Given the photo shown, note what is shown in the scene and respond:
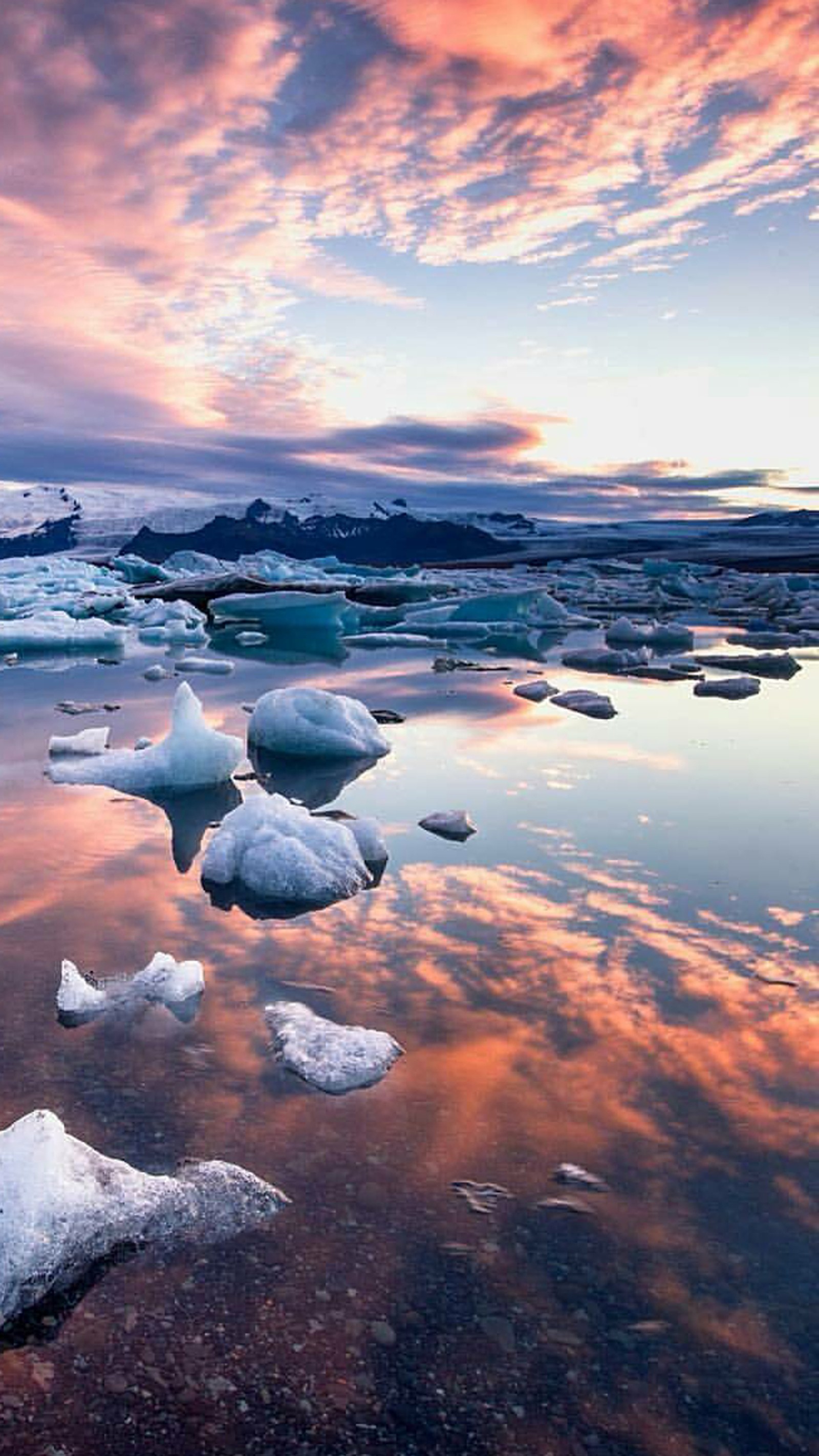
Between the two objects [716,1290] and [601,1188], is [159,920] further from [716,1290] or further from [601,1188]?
[716,1290]

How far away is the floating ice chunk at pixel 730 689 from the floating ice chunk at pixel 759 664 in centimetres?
202

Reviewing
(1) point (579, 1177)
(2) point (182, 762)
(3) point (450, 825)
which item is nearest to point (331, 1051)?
(1) point (579, 1177)

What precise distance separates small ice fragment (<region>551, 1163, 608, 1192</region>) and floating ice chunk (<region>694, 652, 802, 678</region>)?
36.6ft

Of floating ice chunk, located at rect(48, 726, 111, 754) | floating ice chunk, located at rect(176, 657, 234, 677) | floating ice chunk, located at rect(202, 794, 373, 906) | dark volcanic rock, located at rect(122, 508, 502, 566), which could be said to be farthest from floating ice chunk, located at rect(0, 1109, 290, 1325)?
dark volcanic rock, located at rect(122, 508, 502, 566)

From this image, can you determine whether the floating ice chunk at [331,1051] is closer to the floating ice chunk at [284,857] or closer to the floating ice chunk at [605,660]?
the floating ice chunk at [284,857]

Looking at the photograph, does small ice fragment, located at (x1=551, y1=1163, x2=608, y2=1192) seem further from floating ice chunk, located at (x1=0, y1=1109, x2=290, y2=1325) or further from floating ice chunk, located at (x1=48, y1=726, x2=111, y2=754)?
floating ice chunk, located at (x1=48, y1=726, x2=111, y2=754)

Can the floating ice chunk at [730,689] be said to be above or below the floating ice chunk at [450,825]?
below

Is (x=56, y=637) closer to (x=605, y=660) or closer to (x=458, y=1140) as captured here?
(x=605, y=660)

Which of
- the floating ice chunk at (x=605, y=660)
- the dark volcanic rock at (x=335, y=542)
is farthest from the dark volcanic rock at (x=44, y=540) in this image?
the floating ice chunk at (x=605, y=660)

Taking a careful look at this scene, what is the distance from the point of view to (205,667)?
1215 cm

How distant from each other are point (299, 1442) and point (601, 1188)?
2.75 ft

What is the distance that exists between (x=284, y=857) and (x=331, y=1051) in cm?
142

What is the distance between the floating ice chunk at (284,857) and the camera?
3707 millimetres

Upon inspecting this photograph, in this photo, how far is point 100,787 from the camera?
218 inches
